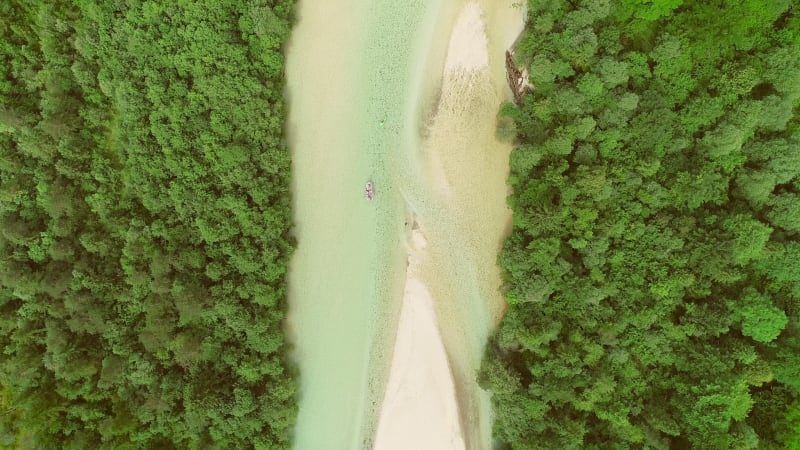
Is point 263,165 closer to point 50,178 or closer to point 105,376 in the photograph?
point 50,178

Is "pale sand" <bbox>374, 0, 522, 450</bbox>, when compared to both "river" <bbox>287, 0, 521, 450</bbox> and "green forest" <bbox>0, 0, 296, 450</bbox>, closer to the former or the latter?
"river" <bbox>287, 0, 521, 450</bbox>

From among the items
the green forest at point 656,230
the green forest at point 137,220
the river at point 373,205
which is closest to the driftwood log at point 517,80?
the green forest at point 656,230

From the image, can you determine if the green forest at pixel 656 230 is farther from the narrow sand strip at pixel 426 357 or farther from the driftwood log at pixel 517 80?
the narrow sand strip at pixel 426 357

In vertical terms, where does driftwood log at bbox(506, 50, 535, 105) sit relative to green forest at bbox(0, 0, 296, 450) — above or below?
above

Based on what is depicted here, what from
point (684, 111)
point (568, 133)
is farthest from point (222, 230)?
point (684, 111)

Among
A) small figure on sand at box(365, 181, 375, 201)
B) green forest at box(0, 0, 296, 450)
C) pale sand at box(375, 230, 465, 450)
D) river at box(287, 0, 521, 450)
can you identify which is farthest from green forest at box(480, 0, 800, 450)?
green forest at box(0, 0, 296, 450)

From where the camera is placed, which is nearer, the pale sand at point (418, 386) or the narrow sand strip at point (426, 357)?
the narrow sand strip at point (426, 357)
